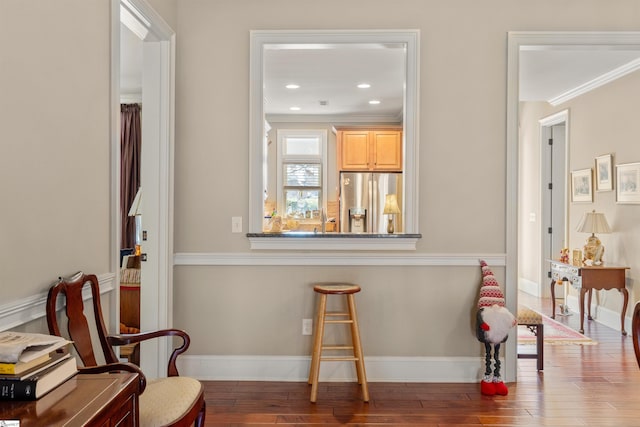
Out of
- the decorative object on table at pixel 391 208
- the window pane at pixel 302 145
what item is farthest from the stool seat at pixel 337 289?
the window pane at pixel 302 145

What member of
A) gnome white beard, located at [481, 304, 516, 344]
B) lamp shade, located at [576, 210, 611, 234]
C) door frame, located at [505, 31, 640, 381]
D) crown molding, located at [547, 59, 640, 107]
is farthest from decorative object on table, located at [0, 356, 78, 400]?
crown molding, located at [547, 59, 640, 107]

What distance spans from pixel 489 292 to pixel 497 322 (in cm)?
20

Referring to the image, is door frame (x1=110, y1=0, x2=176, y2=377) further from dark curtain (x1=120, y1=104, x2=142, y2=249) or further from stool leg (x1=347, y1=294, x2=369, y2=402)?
dark curtain (x1=120, y1=104, x2=142, y2=249)

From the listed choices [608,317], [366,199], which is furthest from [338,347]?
[366,199]

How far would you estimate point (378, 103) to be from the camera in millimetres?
7273

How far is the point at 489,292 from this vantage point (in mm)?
3236

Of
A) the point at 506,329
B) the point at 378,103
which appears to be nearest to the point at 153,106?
the point at 506,329

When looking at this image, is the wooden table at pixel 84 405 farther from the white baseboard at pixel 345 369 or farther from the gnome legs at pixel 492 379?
the gnome legs at pixel 492 379

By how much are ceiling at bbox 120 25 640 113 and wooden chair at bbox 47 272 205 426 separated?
218 centimetres

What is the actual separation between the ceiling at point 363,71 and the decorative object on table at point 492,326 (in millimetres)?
1667

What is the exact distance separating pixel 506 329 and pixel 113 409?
255cm

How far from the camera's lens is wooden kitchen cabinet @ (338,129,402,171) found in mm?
7957

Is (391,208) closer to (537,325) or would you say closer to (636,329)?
(537,325)

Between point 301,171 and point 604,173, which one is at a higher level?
point 301,171
